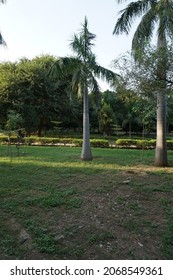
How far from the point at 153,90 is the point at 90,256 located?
4.11 m

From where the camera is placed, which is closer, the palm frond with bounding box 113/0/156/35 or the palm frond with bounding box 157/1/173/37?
the palm frond with bounding box 157/1/173/37

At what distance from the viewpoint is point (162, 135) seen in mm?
9492

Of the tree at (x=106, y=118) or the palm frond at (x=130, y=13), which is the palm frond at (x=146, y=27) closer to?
the palm frond at (x=130, y=13)

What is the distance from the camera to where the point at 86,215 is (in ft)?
16.4

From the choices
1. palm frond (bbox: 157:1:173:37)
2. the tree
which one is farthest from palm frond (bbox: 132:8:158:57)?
the tree

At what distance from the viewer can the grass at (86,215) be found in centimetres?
388

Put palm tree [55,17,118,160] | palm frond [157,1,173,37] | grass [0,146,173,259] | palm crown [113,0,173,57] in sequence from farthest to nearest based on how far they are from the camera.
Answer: palm tree [55,17,118,160] → palm crown [113,0,173,57] → palm frond [157,1,173,37] → grass [0,146,173,259]

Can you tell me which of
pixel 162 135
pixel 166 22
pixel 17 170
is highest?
pixel 166 22

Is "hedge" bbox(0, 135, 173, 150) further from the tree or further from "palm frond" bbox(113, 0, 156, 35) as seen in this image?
the tree

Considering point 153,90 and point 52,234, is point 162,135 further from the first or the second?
point 52,234

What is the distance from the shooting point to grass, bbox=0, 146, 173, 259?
3885 mm

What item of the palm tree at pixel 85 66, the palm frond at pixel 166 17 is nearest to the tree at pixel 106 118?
the palm tree at pixel 85 66
